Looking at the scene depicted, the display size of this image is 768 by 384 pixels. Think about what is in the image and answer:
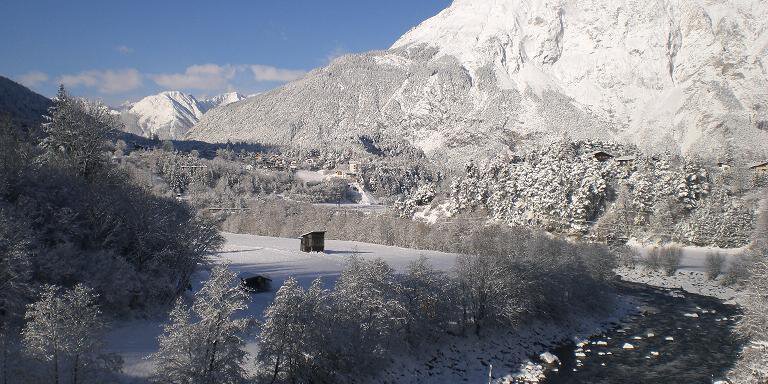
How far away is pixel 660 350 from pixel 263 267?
33.3 meters

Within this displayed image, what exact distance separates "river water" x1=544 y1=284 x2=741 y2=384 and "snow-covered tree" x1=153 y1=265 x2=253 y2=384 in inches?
749

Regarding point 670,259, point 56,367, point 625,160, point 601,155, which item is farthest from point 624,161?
point 56,367

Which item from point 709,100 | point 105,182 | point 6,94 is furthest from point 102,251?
point 709,100

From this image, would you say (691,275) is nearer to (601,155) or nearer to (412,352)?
Result: (601,155)

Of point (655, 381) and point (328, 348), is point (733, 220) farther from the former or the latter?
point (328, 348)

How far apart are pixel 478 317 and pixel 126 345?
22.2 m

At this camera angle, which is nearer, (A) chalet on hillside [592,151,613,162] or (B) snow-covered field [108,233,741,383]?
(B) snow-covered field [108,233,741,383]

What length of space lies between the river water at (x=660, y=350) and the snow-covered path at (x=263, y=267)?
16.9 meters

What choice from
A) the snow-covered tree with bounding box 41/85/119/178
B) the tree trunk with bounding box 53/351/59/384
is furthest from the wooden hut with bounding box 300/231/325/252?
the tree trunk with bounding box 53/351/59/384

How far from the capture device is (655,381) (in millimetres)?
27422

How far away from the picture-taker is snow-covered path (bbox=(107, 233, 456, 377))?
2153 cm

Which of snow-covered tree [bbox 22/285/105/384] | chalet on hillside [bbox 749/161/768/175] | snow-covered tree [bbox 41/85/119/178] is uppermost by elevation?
chalet on hillside [bbox 749/161/768/175]

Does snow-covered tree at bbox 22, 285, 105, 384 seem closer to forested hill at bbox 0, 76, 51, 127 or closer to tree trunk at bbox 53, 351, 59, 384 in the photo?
tree trunk at bbox 53, 351, 59, 384

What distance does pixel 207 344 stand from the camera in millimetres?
16672
